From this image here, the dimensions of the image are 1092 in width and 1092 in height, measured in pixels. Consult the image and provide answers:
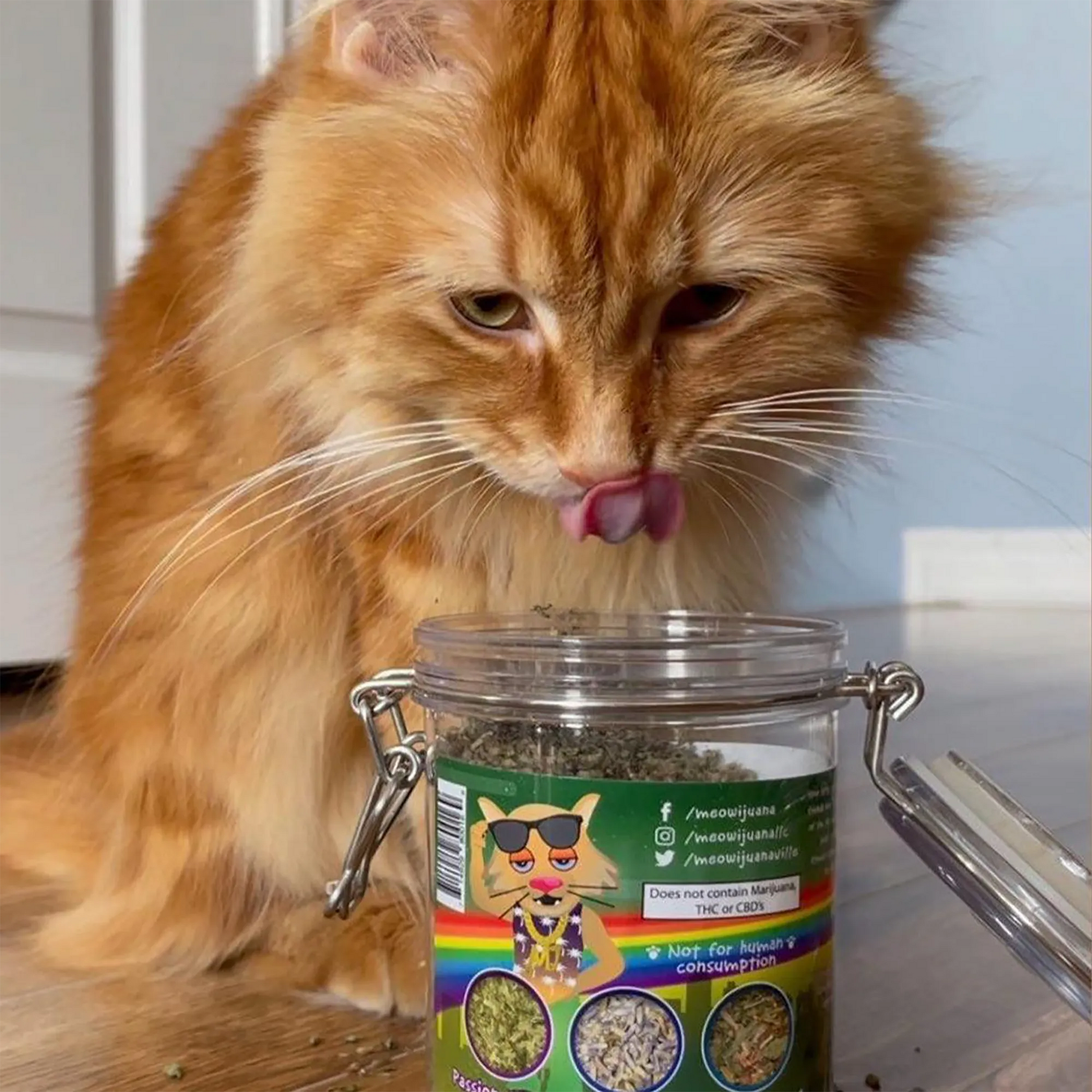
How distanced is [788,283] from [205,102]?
5.00ft

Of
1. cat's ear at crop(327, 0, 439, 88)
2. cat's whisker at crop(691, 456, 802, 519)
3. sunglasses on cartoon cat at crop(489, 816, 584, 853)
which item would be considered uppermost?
cat's ear at crop(327, 0, 439, 88)

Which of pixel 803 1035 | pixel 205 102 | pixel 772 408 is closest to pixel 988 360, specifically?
pixel 205 102

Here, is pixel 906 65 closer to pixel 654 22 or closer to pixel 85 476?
pixel 654 22

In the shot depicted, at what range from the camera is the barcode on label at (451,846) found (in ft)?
2.35

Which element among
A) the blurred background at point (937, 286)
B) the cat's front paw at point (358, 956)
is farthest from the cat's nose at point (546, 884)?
the blurred background at point (937, 286)

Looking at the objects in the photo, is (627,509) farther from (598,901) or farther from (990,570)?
(990,570)

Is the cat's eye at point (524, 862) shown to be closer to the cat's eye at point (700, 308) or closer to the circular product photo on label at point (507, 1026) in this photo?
the circular product photo on label at point (507, 1026)

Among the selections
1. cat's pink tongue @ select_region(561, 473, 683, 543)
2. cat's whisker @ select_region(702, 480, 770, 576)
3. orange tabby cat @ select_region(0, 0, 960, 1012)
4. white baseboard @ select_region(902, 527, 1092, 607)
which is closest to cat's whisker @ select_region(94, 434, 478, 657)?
orange tabby cat @ select_region(0, 0, 960, 1012)

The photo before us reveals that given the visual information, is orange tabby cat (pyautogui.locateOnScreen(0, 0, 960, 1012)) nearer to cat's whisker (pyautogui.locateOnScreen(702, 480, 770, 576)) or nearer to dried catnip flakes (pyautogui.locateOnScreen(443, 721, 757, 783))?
cat's whisker (pyautogui.locateOnScreen(702, 480, 770, 576))

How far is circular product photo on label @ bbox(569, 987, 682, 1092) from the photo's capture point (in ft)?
2.22

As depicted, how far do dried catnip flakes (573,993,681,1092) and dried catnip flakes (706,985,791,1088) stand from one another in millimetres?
26

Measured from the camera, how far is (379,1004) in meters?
1.01

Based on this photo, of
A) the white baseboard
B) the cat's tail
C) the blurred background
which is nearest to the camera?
the cat's tail

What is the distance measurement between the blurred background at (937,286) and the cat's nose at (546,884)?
54cm
